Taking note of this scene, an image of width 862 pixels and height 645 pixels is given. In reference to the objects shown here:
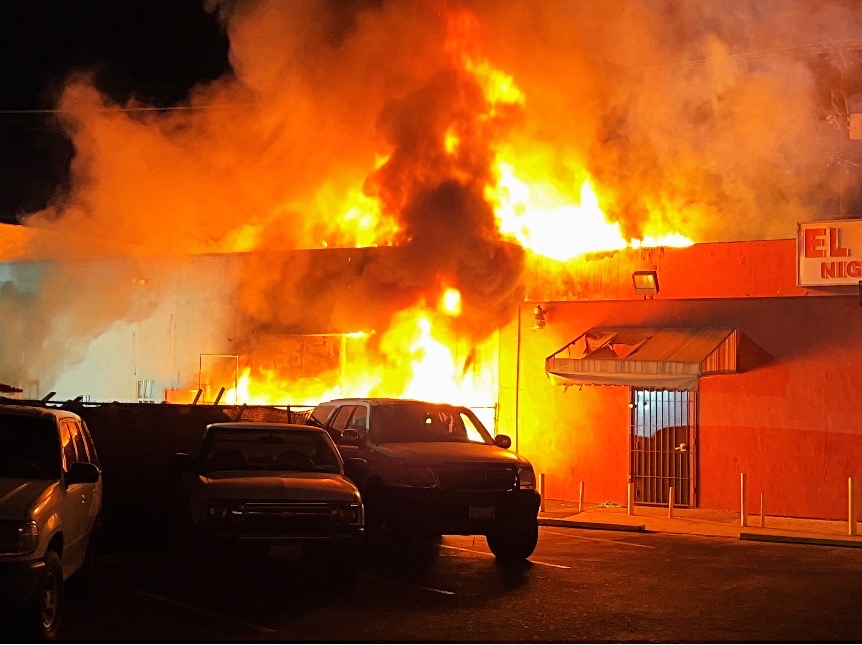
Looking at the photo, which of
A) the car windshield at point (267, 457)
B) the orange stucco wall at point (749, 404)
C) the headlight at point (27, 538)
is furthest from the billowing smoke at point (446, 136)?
the headlight at point (27, 538)

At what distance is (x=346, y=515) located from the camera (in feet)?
30.8

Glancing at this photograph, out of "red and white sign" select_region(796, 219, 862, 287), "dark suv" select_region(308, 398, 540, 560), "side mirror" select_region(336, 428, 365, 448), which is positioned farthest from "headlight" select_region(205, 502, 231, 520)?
"red and white sign" select_region(796, 219, 862, 287)

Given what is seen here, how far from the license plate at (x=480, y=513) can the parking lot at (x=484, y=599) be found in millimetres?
526

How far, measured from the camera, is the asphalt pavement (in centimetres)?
1453

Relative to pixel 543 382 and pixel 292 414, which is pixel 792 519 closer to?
pixel 543 382

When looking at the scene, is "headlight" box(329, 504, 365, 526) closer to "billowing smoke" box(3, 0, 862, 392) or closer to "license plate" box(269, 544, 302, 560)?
"license plate" box(269, 544, 302, 560)

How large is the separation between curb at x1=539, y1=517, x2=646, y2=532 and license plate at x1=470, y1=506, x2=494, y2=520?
451 centimetres

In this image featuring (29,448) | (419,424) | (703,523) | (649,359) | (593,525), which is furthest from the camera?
(649,359)

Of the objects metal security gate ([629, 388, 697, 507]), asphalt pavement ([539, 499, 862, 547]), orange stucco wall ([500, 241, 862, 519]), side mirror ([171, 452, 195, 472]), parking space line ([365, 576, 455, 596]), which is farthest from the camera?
metal security gate ([629, 388, 697, 507])

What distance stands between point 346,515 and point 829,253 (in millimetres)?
10332

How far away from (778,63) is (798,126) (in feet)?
7.28

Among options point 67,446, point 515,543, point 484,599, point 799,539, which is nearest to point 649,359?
point 799,539

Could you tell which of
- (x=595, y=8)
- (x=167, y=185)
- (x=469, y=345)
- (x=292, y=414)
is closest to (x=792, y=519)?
(x=469, y=345)

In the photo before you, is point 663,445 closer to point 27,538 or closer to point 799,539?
point 799,539
